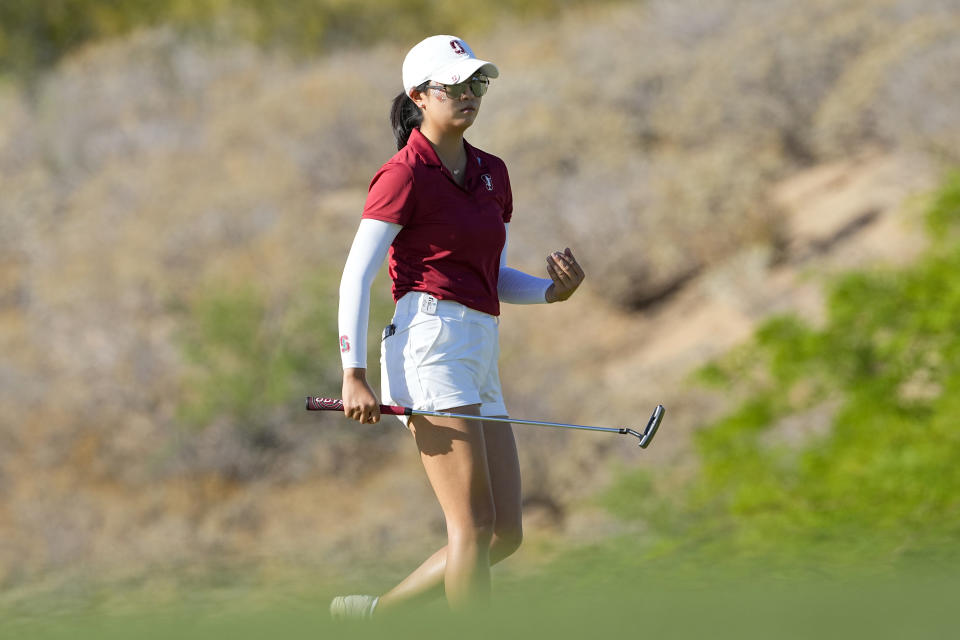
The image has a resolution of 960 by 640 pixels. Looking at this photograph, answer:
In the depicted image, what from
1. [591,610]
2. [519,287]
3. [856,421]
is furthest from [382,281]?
[591,610]

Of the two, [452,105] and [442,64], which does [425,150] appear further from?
[442,64]

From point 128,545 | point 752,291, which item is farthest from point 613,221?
point 128,545

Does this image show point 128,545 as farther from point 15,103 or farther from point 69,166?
point 15,103

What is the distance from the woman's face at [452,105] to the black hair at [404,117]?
248mm

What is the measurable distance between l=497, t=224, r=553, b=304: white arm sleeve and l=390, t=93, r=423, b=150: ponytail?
1.59 feet

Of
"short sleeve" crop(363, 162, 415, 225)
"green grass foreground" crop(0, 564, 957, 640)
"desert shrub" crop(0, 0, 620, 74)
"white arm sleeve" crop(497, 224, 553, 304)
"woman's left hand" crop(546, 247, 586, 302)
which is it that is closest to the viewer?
"green grass foreground" crop(0, 564, 957, 640)

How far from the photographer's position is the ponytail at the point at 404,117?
4.54 m

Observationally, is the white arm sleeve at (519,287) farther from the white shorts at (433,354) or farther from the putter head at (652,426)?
the putter head at (652,426)

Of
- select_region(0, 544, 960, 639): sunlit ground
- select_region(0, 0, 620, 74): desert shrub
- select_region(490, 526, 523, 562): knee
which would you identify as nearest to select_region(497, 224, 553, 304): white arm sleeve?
select_region(490, 526, 523, 562): knee

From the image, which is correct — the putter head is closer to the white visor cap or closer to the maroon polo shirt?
the maroon polo shirt

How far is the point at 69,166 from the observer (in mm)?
27109

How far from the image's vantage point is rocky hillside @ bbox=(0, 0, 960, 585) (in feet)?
54.7

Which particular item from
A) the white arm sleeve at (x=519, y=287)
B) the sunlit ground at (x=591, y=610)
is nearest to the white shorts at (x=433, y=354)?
the white arm sleeve at (x=519, y=287)

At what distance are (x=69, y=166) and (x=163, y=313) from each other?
29.6 feet
